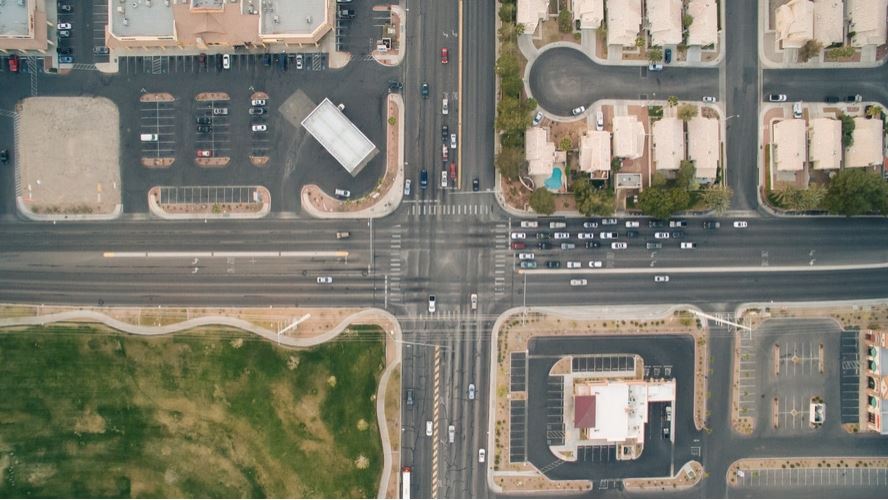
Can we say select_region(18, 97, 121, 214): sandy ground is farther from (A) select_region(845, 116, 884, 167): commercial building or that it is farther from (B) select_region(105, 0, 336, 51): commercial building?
(A) select_region(845, 116, 884, 167): commercial building

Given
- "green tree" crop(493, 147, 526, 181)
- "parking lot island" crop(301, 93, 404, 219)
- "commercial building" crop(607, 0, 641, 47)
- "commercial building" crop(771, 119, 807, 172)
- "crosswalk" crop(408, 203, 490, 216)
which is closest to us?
"green tree" crop(493, 147, 526, 181)

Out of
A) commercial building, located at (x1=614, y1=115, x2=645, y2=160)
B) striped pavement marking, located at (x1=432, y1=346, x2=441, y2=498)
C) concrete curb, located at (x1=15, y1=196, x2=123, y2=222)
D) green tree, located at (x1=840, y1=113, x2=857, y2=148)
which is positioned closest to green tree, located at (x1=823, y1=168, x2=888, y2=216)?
green tree, located at (x1=840, y1=113, x2=857, y2=148)

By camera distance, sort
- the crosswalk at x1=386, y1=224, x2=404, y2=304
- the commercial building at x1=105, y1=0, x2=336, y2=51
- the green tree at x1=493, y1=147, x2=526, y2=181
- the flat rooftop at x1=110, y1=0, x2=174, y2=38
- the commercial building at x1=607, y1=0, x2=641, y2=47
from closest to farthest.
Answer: the green tree at x1=493, y1=147, x2=526, y2=181
the commercial building at x1=105, y1=0, x2=336, y2=51
the flat rooftop at x1=110, y1=0, x2=174, y2=38
the commercial building at x1=607, y1=0, x2=641, y2=47
the crosswalk at x1=386, y1=224, x2=404, y2=304

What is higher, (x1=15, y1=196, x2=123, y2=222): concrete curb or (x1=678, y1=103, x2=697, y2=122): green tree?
(x1=678, y1=103, x2=697, y2=122): green tree

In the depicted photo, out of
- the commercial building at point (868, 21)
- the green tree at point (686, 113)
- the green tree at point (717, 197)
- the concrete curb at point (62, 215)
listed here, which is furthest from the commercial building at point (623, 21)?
the concrete curb at point (62, 215)

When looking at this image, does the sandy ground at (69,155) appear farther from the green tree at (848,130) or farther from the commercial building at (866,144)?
the commercial building at (866,144)

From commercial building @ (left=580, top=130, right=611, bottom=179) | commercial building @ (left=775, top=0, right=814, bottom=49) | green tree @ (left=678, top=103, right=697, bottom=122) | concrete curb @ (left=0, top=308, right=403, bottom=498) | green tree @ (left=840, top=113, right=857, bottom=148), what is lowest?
concrete curb @ (left=0, top=308, right=403, bottom=498)
